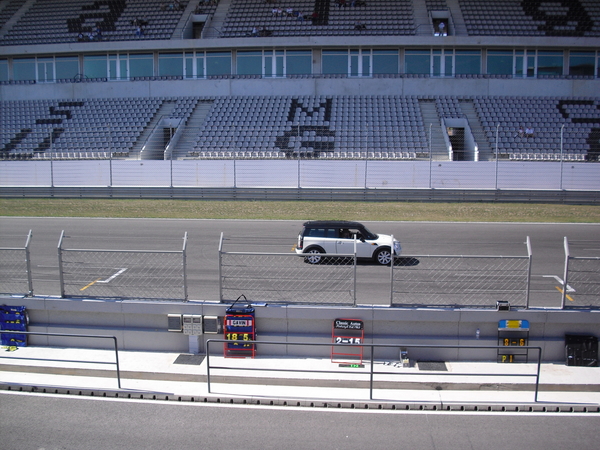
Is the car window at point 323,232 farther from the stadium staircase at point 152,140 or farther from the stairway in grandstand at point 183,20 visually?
the stairway in grandstand at point 183,20

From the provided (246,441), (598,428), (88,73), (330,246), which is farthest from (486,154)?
(88,73)

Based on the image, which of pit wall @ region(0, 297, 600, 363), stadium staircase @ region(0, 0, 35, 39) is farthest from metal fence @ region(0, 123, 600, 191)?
pit wall @ region(0, 297, 600, 363)

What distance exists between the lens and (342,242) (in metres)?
14.2

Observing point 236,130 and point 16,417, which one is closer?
point 16,417

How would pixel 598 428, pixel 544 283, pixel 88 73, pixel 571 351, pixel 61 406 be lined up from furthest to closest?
1. pixel 88 73
2. pixel 544 283
3. pixel 571 351
4. pixel 61 406
5. pixel 598 428

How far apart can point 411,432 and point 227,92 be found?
119ft

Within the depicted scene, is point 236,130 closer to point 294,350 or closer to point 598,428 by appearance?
point 294,350

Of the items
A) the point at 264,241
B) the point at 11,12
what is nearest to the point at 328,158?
the point at 264,241

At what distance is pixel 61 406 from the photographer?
24.2 ft

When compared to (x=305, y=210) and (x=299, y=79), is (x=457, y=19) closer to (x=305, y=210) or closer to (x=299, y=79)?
(x=299, y=79)

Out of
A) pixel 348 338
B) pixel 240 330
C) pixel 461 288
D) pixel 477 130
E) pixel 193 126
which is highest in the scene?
pixel 193 126

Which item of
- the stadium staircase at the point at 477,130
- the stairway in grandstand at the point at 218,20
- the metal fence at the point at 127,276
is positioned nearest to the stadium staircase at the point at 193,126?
the stairway in grandstand at the point at 218,20

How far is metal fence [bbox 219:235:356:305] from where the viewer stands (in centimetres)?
952

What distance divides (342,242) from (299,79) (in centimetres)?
2771
